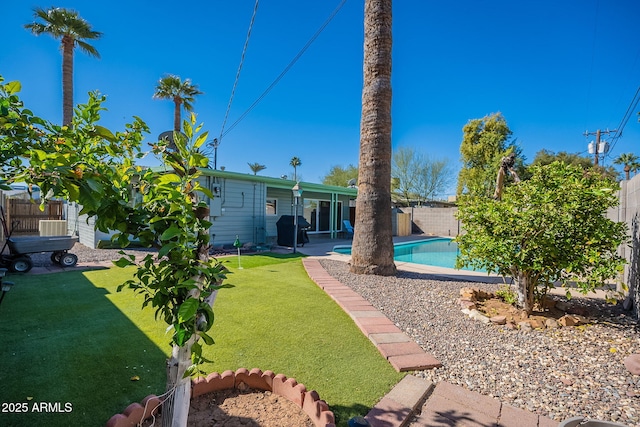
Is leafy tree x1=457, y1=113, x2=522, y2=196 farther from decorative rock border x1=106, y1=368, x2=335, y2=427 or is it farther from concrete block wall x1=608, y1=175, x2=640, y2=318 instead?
decorative rock border x1=106, y1=368, x2=335, y2=427

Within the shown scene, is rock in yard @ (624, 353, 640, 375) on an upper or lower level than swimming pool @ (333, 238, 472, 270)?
upper

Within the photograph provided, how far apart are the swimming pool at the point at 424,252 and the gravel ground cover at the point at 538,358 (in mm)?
6186

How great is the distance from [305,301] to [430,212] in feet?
59.0

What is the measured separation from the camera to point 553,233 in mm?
3844

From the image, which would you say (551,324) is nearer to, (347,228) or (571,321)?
(571,321)

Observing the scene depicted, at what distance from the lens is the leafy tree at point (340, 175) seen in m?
33.2

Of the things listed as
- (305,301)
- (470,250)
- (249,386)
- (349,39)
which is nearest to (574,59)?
(349,39)

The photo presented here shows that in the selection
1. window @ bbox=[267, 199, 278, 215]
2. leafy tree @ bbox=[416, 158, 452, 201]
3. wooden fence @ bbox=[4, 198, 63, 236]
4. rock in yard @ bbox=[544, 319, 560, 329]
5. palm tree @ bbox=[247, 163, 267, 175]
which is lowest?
rock in yard @ bbox=[544, 319, 560, 329]

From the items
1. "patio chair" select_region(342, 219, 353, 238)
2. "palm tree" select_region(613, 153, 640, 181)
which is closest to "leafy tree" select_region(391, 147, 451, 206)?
"patio chair" select_region(342, 219, 353, 238)

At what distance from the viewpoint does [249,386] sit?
92.1 inches

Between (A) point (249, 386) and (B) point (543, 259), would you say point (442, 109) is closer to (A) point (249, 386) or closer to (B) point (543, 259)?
(B) point (543, 259)

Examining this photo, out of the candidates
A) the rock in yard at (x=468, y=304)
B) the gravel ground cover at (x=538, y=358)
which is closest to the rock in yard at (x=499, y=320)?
the gravel ground cover at (x=538, y=358)

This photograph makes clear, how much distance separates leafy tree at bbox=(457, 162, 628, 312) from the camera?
148 inches

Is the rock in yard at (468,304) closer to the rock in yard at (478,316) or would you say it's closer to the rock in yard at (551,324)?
the rock in yard at (478,316)
